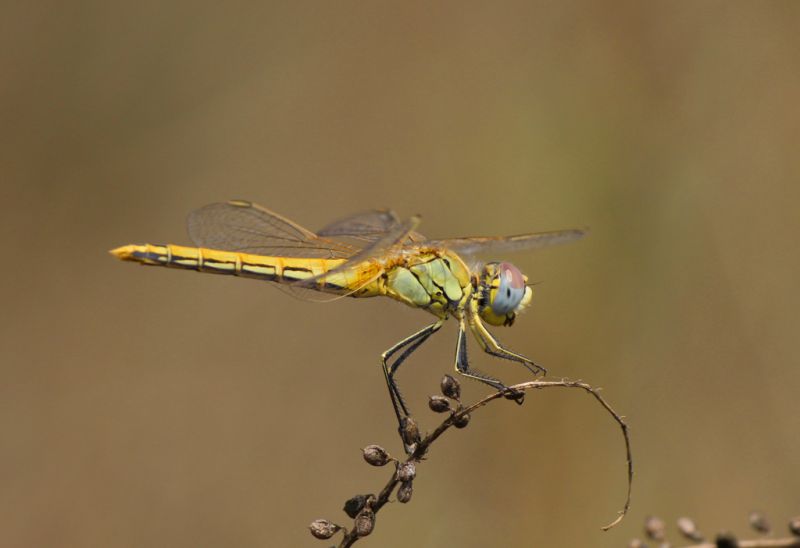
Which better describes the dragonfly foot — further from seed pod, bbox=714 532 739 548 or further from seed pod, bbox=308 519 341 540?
seed pod, bbox=714 532 739 548

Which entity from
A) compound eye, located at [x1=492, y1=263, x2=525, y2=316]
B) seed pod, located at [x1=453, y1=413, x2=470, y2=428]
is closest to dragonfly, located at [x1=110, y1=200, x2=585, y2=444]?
compound eye, located at [x1=492, y1=263, x2=525, y2=316]

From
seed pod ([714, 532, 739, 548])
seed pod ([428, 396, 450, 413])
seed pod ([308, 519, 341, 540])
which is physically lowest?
seed pod ([714, 532, 739, 548])

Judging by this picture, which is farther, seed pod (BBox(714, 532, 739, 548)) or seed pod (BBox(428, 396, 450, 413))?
seed pod (BBox(428, 396, 450, 413))

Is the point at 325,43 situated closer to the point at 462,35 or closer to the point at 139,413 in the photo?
the point at 462,35

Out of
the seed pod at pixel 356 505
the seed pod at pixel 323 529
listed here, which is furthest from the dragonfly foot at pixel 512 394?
the seed pod at pixel 323 529

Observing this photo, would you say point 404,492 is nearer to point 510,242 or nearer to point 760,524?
point 760,524

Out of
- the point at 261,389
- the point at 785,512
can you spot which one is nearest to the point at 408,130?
the point at 261,389

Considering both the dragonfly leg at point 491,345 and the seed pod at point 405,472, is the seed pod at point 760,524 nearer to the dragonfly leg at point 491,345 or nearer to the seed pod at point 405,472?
the seed pod at point 405,472
